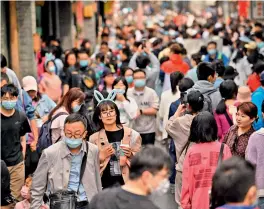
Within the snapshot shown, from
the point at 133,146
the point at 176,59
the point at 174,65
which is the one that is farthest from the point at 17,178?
the point at 176,59

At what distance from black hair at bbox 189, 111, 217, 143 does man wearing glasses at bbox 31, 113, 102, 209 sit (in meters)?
0.99

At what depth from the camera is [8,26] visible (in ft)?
67.3

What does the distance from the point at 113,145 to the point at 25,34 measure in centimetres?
1228

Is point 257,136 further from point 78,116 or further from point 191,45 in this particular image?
point 191,45

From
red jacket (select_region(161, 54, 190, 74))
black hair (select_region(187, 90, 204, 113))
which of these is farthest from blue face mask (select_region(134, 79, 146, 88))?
black hair (select_region(187, 90, 204, 113))

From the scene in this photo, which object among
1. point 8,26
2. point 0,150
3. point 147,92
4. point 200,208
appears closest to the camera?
point 200,208

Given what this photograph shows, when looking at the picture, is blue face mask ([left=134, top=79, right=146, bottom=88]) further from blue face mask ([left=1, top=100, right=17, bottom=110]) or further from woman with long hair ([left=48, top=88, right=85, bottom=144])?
blue face mask ([left=1, top=100, right=17, bottom=110])

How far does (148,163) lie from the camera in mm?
5652

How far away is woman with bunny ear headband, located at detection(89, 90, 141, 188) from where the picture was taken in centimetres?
906

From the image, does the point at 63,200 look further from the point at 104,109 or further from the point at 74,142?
the point at 104,109

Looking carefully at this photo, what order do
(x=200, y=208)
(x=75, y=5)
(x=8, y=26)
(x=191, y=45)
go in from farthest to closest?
(x=75, y=5)
(x=191, y=45)
(x=8, y=26)
(x=200, y=208)

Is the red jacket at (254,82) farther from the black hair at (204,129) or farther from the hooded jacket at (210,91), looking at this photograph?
Result: the black hair at (204,129)

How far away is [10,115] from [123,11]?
43030 millimetres


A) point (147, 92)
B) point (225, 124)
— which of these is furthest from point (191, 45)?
point (225, 124)
